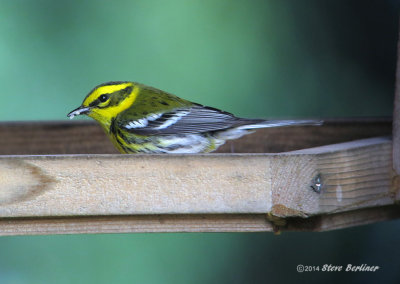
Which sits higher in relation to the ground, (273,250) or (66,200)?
(66,200)

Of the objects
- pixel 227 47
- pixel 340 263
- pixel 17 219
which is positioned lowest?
pixel 340 263

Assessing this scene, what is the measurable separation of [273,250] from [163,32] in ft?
5.68

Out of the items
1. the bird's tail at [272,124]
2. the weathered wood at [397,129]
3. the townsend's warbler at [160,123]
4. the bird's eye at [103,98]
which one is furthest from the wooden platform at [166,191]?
the bird's eye at [103,98]

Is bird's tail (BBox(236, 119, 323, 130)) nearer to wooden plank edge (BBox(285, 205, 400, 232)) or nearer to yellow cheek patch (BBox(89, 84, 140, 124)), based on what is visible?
wooden plank edge (BBox(285, 205, 400, 232))

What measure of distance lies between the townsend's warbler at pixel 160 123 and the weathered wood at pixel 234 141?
21 centimetres

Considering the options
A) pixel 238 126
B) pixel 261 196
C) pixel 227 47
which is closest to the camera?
pixel 261 196

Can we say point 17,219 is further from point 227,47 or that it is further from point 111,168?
point 227,47

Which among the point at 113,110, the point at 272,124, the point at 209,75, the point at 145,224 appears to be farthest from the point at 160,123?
the point at 209,75

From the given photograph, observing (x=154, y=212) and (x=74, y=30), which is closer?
(x=154, y=212)

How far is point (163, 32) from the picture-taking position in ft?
17.3

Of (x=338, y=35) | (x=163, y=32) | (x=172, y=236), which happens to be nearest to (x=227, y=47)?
(x=163, y=32)

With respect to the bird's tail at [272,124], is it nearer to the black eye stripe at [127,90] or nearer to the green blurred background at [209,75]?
the black eye stripe at [127,90]

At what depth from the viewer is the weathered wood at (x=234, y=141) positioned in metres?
3.71

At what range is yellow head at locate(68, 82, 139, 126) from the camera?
373cm
